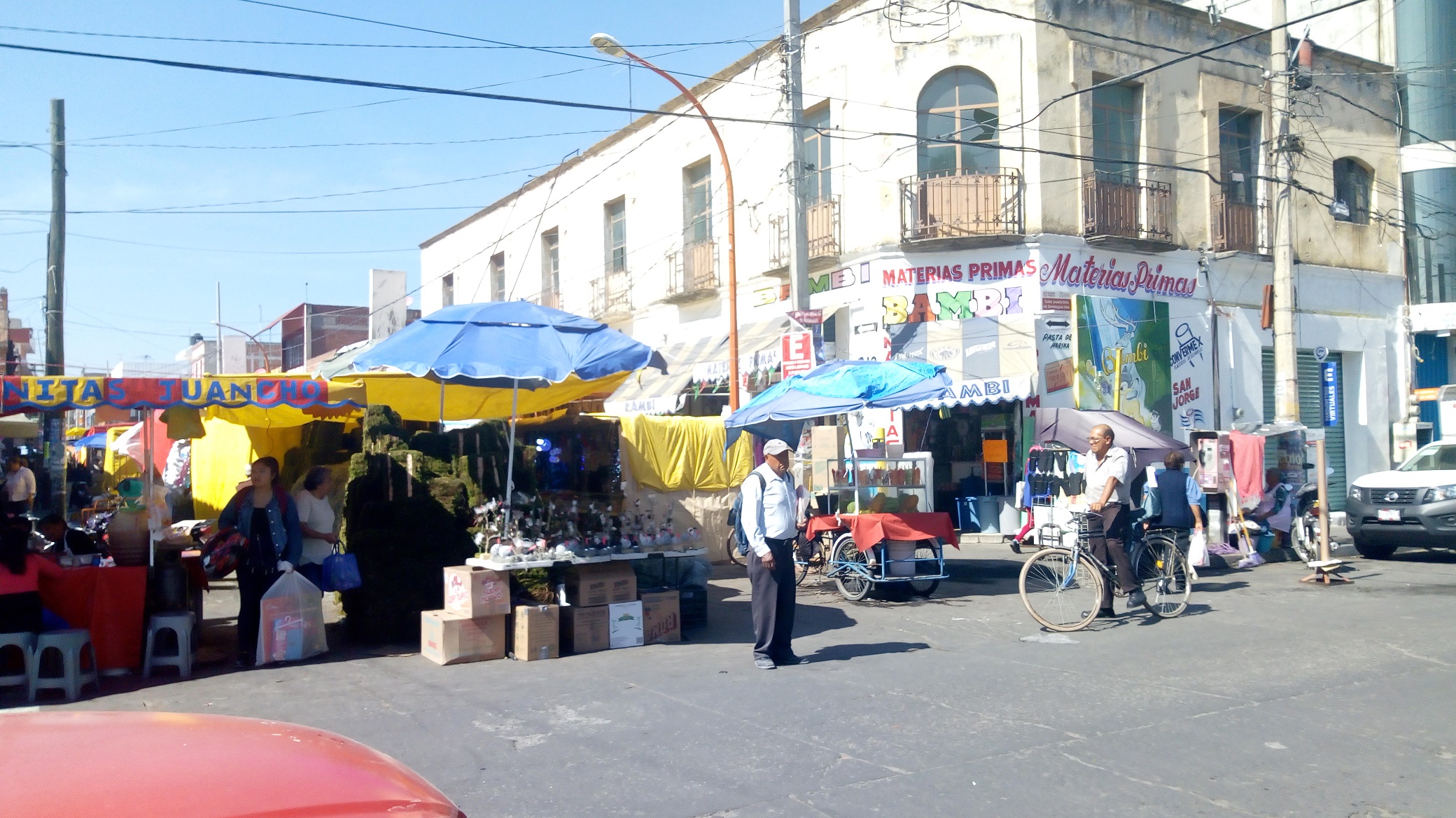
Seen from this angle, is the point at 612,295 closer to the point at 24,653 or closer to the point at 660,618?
the point at 660,618

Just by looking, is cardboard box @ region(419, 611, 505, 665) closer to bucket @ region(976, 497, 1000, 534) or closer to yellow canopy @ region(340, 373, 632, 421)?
yellow canopy @ region(340, 373, 632, 421)

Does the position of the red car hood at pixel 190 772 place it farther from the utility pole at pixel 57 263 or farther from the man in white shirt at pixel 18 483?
the utility pole at pixel 57 263

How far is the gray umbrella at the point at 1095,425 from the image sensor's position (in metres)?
14.5

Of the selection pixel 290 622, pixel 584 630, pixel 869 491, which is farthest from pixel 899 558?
pixel 290 622

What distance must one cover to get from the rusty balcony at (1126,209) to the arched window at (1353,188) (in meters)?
6.31

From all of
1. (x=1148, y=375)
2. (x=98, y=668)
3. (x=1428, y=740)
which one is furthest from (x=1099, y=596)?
(x=1148, y=375)

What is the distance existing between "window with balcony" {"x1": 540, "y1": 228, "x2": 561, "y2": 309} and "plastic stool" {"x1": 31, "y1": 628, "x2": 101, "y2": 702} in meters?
22.5

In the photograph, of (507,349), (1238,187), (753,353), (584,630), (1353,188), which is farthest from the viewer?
(1353,188)

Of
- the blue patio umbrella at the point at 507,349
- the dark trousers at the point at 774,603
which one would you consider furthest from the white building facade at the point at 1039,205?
the dark trousers at the point at 774,603

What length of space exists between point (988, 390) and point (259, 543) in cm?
1266

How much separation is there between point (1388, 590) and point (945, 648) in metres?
6.84

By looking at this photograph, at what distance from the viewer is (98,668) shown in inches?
329

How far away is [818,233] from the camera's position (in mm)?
20484

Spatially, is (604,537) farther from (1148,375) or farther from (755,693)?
Answer: (1148,375)
